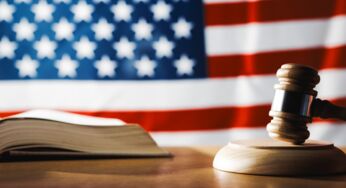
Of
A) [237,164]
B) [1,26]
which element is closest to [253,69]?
[1,26]

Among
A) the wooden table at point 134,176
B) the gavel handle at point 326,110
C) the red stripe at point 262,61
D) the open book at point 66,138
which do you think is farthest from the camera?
the red stripe at point 262,61

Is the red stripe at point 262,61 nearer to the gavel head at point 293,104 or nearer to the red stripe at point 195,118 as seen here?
the red stripe at point 195,118

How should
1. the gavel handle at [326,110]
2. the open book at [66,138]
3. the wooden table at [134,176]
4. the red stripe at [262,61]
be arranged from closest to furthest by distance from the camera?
the wooden table at [134,176], the gavel handle at [326,110], the open book at [66,138], the red stripe at [262,61]

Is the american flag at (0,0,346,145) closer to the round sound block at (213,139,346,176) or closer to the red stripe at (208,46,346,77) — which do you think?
the red stripe at (208,46,346,77)

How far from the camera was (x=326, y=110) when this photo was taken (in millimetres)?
805

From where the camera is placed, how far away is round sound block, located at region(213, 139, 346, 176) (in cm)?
75

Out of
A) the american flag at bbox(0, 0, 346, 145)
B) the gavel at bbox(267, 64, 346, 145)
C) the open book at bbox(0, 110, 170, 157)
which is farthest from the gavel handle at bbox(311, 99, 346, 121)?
the american flag at bbox(0, 0, 346, 145)

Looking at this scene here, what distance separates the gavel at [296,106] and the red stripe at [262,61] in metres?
0.98

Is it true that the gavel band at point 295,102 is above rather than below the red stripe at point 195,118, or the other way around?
above

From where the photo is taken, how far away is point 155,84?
5.90 ft

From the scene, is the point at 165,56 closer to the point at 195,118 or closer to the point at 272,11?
the point at 195,118

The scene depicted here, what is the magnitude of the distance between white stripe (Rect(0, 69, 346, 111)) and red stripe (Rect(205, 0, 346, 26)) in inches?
7.5

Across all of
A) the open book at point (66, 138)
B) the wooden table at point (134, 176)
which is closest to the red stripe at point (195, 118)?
the open book at point (66, 138)

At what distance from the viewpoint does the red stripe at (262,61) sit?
1.77 m
